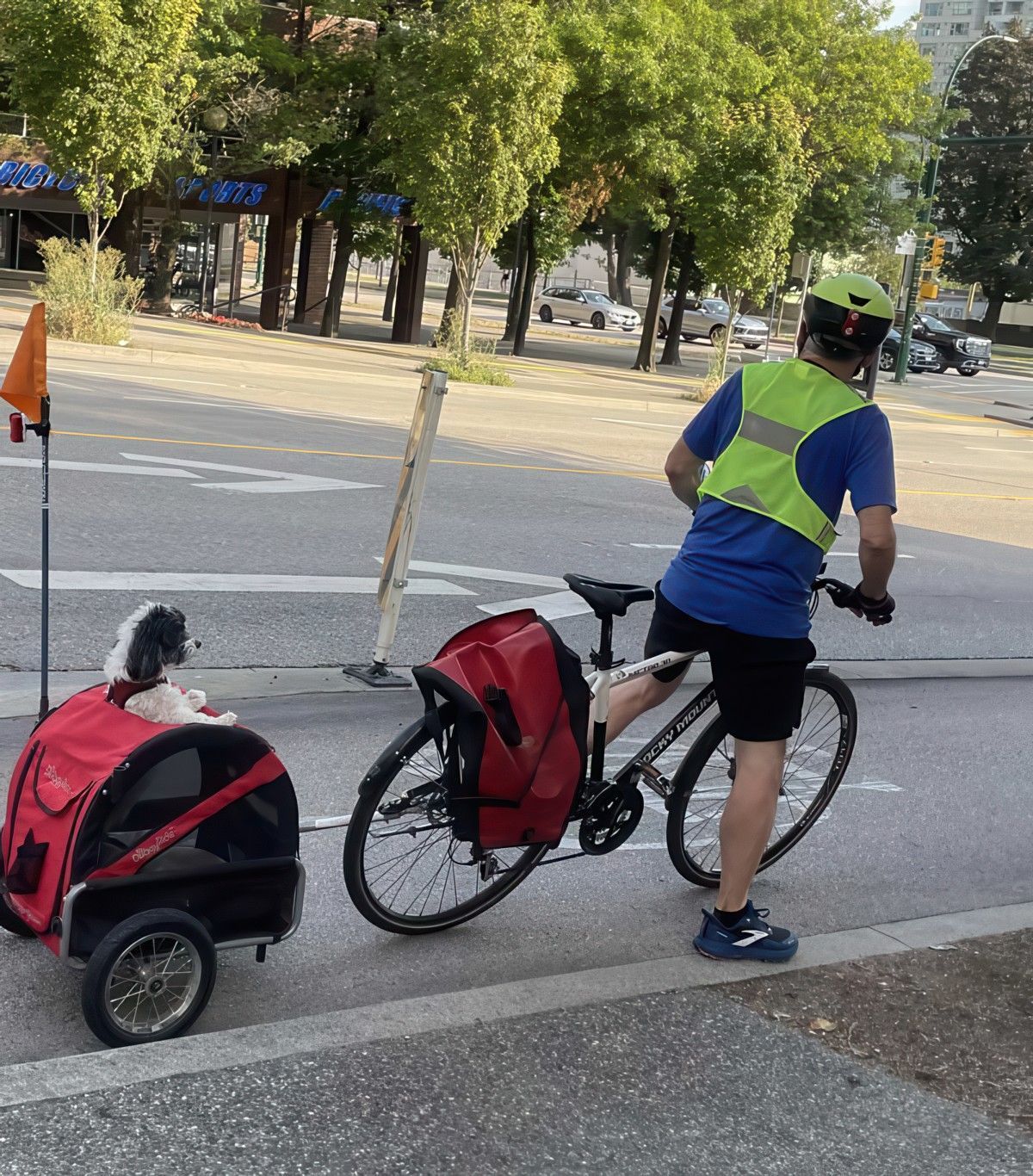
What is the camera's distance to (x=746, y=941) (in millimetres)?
4215

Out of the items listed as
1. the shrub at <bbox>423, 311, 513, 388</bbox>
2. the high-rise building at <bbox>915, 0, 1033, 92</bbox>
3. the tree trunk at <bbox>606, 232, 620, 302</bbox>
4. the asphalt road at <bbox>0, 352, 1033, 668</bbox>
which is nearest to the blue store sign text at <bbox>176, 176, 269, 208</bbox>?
the shrub at <bbox>423, 311, 513, 388</bbox>

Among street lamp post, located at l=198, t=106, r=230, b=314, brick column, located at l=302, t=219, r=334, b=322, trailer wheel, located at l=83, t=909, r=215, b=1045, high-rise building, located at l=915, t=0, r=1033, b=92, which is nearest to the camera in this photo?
trailer wheel, located at l=83, t=909, r=215, b=1045

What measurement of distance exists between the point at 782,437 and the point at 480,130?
20879mm

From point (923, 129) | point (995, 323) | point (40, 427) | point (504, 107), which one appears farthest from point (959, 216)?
point (40, 427)

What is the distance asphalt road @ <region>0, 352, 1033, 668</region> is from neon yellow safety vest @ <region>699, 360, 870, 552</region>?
334 centimetres

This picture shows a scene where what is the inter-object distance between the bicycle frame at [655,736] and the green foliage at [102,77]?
71.0 ft

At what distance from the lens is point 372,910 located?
13.5 ft

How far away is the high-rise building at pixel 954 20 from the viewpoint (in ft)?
539

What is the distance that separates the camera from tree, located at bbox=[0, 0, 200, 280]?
23.6 metres

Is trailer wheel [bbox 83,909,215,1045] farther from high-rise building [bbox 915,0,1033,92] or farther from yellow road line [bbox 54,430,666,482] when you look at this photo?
high-rise building [bbox 915,0,1033,92]

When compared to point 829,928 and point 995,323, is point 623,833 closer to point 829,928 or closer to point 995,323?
point 829,928

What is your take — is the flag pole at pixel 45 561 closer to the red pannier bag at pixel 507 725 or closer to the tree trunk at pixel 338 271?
the red pannier bag at pixel 507 725

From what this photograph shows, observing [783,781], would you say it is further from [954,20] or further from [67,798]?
[954,20]

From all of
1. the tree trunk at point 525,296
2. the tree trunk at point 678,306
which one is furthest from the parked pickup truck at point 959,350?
the tree trunk at point 525,296
